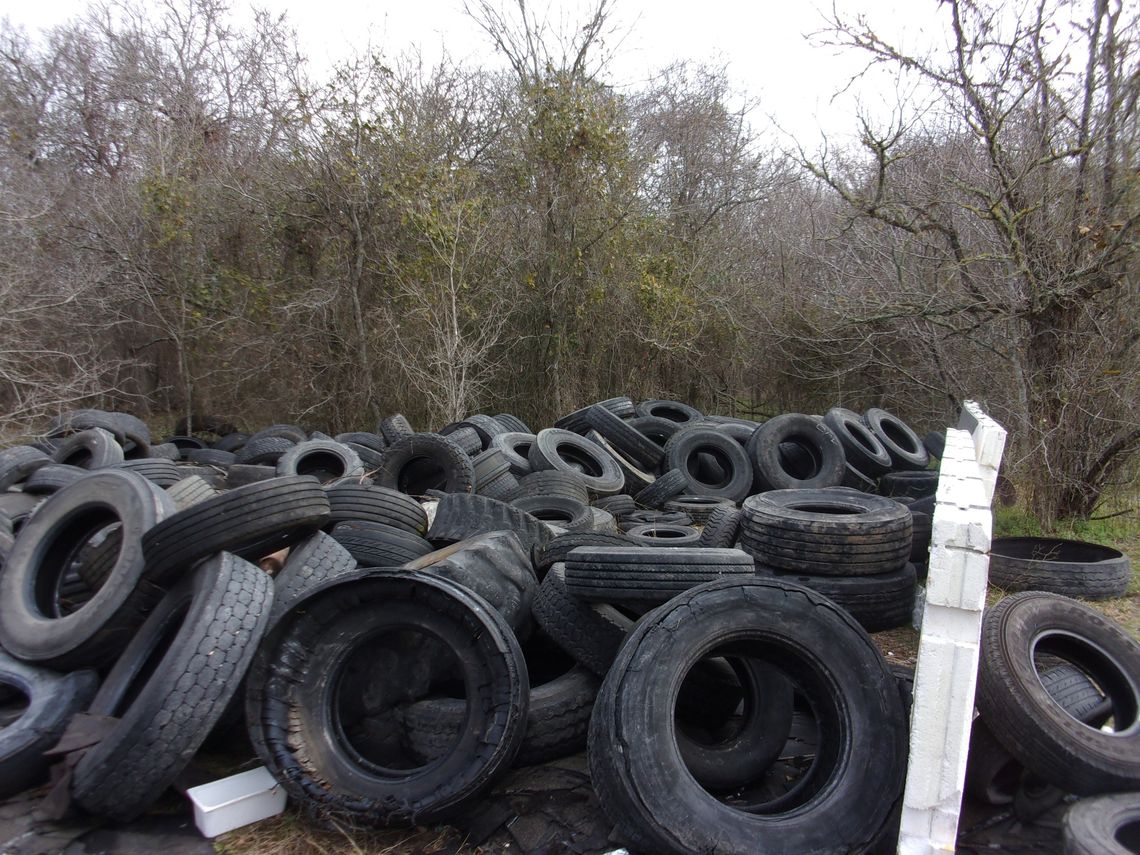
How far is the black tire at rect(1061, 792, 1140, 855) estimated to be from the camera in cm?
257

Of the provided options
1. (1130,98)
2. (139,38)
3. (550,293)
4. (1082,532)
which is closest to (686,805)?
(1082,532)

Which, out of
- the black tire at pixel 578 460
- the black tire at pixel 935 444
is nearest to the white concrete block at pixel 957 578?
the black tire at pixel 578 460

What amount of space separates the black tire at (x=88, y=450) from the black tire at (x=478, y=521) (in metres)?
4.47

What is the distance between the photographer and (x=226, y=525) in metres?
4.06

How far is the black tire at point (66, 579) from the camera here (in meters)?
4.11

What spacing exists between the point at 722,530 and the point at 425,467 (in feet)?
12.5

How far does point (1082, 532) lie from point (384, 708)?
755cm

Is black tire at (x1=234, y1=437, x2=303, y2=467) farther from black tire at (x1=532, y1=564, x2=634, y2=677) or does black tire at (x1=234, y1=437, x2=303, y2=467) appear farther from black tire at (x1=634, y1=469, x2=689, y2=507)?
black tire at (x1=532, y1=564, x2=634, y2=677)

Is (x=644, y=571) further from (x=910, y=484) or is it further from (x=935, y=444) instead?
(x=935, y=444)

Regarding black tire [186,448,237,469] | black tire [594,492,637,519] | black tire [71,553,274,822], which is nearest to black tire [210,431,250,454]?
black tire [186,448,237,469]

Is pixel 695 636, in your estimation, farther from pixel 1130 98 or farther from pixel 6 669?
pixel 1130 98

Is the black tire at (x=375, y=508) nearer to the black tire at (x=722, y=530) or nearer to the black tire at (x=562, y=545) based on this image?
the black tire at (x=562, y=545)

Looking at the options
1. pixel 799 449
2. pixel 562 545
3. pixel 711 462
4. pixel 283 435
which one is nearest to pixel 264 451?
pixel 283 435

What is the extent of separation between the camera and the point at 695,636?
3.20m
